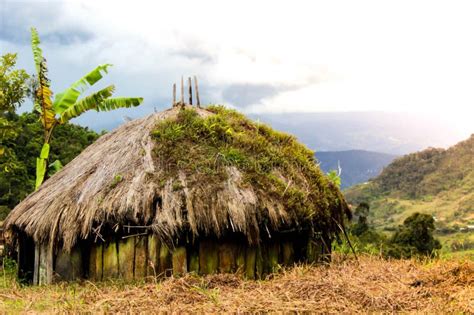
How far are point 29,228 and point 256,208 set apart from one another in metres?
3.68

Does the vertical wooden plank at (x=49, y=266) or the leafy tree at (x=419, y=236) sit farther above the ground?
the vertical wooden plank at (x=49, y=266)

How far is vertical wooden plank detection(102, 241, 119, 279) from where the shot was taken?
837cm

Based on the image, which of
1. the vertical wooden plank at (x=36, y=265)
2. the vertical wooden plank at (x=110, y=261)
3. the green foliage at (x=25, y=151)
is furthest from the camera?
the green foliage at (x=25, y=151)

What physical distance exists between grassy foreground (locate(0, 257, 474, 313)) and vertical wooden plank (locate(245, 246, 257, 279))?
0.91 meters

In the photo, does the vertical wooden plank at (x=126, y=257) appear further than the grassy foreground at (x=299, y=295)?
Yes

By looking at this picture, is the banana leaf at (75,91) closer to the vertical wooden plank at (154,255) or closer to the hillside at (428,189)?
the vertical wooden plank at (154,255)

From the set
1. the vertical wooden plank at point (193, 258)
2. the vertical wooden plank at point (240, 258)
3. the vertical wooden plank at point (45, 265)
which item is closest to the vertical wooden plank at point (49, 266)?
the vertical wooden plank at point (45, 265)

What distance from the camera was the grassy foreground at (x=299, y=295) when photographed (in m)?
5.48

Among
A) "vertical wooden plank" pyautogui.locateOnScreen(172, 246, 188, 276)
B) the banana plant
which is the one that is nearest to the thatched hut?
"vertical wooden plank" pyautogui.locateOnScreen(172, 246, 188, 276)

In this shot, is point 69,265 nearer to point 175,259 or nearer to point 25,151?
point 175,259

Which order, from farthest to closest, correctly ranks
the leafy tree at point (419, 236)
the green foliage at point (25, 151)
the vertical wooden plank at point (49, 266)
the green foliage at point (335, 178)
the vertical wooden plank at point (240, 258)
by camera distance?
the leafy tree at point (419, 236) < the green foliage at point (25, 151) < the green foliage at point (335, 178) < the vertical wooden plank at point (49, 266) < the vertical wooden plank at point (240, 258)

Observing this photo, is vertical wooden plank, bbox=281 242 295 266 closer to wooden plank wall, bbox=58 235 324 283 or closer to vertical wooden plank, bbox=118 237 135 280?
wooden plank wall, bbox=58 235 324 283

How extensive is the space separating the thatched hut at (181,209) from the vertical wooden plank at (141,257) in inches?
0.6

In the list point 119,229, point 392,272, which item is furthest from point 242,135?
point 392,272
